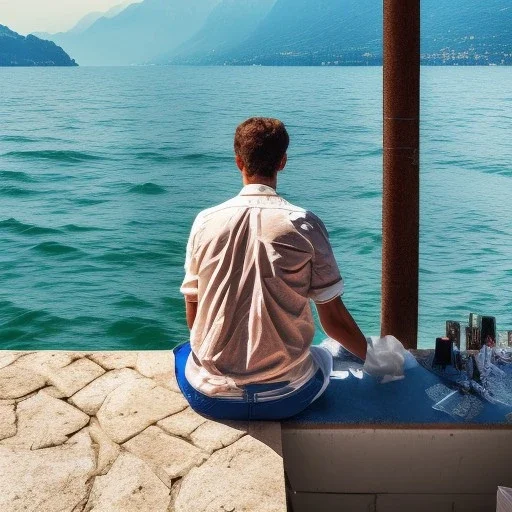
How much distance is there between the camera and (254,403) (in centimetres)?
256

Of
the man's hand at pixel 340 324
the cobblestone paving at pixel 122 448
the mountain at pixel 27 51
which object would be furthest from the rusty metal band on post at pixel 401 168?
the mountain at pixel 27 51

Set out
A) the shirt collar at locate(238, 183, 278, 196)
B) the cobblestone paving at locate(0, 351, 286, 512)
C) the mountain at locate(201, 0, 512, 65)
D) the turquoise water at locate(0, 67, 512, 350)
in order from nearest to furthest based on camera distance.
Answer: the cobblestone paving at locate(0, 351, 286, 512)
the shirt collar at locate(238, 183, 278, 196)
the turquoise water at locate(0, 67, 512, 350)
the mountain at locate(201, 0, 512, 65)

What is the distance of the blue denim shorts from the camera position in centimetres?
255

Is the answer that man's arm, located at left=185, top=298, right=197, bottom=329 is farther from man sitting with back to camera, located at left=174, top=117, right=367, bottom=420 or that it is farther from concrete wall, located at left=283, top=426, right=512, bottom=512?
concrete wall, located at left=283, top=426, right=512, bottom=512

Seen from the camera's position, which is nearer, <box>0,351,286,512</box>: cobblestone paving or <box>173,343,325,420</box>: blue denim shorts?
<box>0,351,286,512</box>: cobblestone paving

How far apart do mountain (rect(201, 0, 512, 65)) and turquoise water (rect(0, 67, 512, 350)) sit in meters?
45.1

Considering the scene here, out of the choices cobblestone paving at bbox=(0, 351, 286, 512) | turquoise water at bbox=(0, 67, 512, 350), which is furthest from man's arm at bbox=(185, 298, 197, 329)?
turquoise water at bbox=(0, 67, 512, 350)

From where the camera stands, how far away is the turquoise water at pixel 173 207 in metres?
10.2

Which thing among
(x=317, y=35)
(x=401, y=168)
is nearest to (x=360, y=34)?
(x=317, y=35)

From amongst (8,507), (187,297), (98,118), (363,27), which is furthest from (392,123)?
(363,27)

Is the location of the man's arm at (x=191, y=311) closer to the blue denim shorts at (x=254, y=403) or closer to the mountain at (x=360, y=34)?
the blue denim shorts at (x=254, y=403)

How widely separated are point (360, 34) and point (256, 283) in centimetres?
11703

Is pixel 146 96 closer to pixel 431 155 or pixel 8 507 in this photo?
pixel 431 155

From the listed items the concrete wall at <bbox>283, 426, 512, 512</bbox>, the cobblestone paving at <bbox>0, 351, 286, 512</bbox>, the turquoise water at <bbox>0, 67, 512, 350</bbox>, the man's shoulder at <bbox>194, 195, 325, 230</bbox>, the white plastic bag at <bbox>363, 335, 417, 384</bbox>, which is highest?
the man's shoulder at <bbox>194, 195, 325, 230</bbox>
